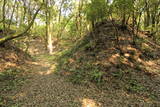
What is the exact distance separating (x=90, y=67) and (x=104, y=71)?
1024mm

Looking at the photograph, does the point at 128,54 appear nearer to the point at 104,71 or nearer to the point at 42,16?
the point at 104,71

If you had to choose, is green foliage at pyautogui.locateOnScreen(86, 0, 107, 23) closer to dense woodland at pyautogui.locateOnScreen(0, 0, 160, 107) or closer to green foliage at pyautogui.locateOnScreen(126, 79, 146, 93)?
dense woodland at pyautogui.locateOnScreen(0, 0, 160, 107)

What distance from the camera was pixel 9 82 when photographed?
20.7 feet

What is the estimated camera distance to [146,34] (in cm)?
1164

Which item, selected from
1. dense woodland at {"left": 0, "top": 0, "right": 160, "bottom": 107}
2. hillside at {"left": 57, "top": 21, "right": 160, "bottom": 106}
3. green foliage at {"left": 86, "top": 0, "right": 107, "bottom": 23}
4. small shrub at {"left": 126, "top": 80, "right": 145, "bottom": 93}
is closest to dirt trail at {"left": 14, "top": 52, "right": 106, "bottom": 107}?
dense woodland at {"left": 0, "top": 0, "right": 160, "bottom": 107}

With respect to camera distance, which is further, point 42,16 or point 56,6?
point 56,6

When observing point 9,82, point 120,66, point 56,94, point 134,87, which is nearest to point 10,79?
point 9,82

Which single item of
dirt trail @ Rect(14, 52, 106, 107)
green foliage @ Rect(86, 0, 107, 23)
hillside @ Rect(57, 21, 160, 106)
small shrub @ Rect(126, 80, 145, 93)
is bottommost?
dirt trail @ Rect(14, 52, 106, 107)

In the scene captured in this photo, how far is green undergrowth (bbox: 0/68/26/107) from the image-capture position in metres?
4.82

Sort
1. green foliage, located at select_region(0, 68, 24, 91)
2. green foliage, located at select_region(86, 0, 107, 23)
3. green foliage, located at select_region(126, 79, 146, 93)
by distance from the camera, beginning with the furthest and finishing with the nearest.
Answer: green foliage, located at select_region(86, 0, 107, 23)
green foliage, located at select_region(0, 68, 24, 91)
green foliage, located at select_region(126, 79, 146, 93)

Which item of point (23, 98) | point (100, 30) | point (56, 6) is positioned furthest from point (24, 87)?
point (56, 6)

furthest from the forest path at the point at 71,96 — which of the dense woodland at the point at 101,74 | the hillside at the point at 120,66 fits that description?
the hillside at the point at 120,66

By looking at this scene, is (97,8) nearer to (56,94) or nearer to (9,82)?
(56,94)

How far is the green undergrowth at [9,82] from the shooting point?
4823mm
